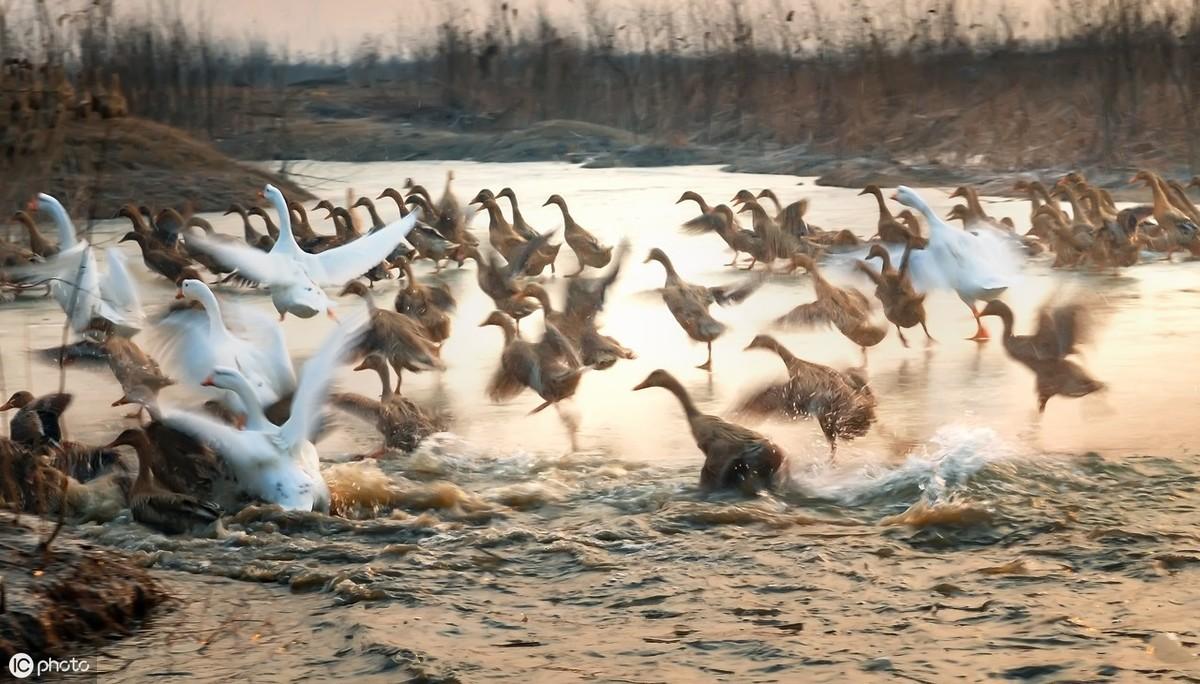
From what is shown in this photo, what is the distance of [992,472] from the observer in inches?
227

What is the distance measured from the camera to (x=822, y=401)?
250 inches

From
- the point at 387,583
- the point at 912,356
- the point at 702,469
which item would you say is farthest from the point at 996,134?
the point at 387,583

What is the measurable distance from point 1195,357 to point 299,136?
14277mm

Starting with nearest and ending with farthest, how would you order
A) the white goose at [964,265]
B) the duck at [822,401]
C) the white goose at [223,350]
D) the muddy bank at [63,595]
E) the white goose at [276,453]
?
the muddy bank at [63,595] < the white goose at [276,453] < the duck at [822,401] < the white goose at [223,350] < the white goose at [964,265]

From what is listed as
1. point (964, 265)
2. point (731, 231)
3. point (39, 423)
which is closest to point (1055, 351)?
point (964, 265)

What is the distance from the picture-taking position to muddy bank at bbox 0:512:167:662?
4328 mm

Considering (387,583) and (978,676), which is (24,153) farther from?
(978,676)

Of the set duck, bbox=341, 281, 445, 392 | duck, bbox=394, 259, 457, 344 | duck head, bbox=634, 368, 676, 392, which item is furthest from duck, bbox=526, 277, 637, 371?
duck head, bbox=634, 368, 676, 392

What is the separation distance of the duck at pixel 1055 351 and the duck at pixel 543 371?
1.94 metres

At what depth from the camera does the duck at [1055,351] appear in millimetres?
6832

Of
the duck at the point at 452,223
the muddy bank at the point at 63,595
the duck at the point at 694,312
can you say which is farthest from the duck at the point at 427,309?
the muddy bank at the point at 63,595

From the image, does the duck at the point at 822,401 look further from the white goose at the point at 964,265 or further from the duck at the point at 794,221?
the duck at the point at 794,221

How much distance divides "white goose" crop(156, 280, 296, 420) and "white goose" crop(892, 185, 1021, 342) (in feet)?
12.3

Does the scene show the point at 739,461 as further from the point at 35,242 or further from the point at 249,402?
the point at 35,242
